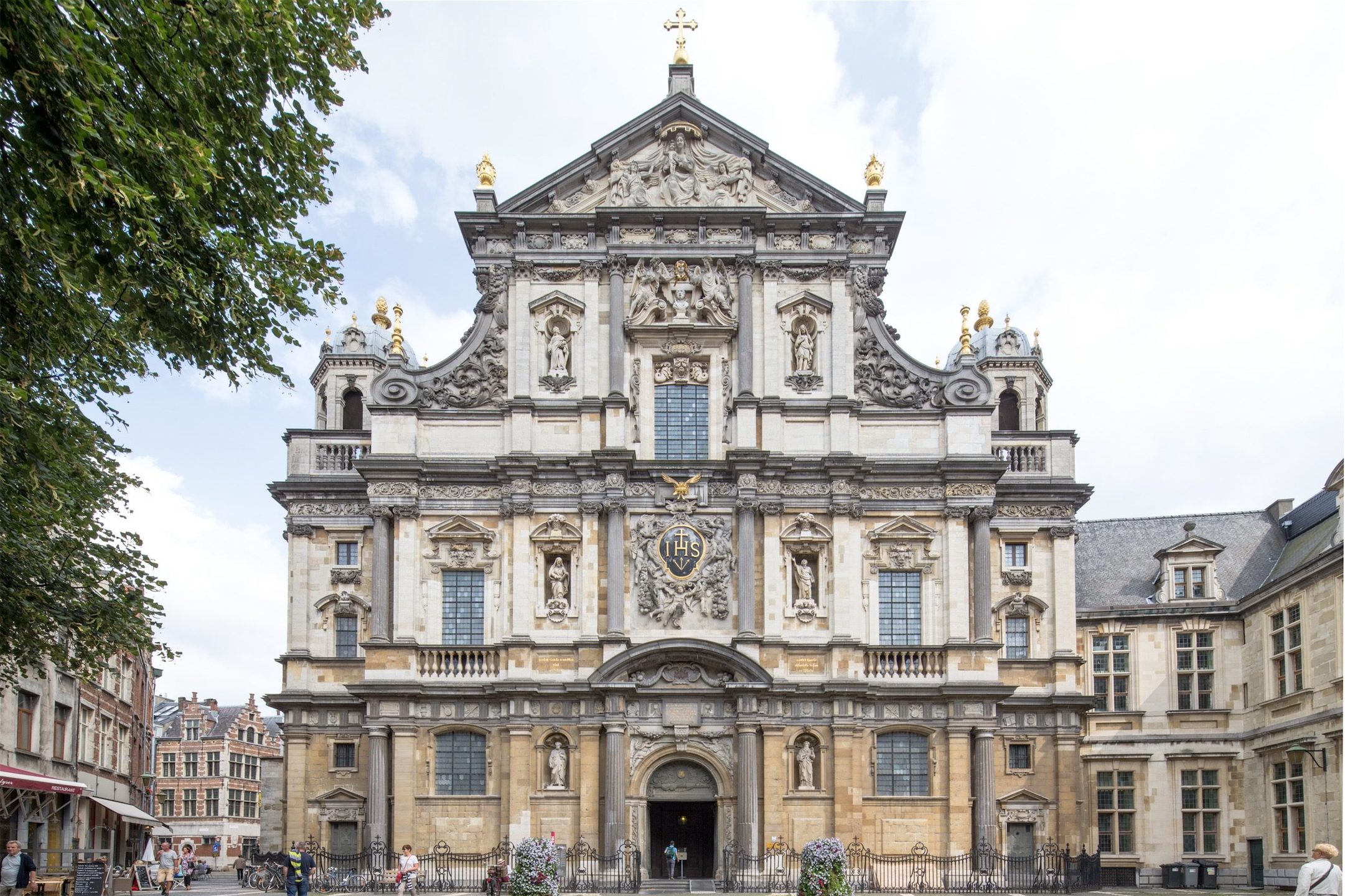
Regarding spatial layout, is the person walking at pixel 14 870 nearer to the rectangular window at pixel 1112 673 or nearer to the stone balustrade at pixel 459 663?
the stone balustrade at pixel 459 663

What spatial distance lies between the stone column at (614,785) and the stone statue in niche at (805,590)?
529 centimetres

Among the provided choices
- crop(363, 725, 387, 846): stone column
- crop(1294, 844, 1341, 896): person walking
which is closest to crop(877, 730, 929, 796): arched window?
crop(363, 725, 387, 846): stone column

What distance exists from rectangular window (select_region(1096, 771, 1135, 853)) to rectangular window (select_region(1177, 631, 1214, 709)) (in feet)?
9.05

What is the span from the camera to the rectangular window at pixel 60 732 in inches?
1423

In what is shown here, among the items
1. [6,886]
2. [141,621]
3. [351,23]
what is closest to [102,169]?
[351,23]

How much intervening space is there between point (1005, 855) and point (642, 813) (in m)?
9.00

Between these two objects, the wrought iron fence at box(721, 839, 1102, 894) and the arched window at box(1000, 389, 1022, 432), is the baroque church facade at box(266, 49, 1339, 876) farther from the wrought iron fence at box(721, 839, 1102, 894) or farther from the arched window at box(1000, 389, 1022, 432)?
the arched window at box(1000, 389, 1022, 432)

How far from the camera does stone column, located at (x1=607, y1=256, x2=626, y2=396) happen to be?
3566 centimetres

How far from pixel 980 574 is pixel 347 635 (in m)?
16.8

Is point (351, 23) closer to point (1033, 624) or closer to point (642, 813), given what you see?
point (642, 813)

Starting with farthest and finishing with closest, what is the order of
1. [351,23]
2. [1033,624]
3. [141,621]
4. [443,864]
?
[1033,624] < [443,864] < [141,621] < [351,23]

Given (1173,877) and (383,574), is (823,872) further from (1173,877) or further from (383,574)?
(1173,877)

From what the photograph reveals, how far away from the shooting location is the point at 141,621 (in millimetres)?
20000

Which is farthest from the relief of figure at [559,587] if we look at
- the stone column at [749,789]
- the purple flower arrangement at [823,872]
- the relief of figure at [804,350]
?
the purple flower arrangement at [823,872]
